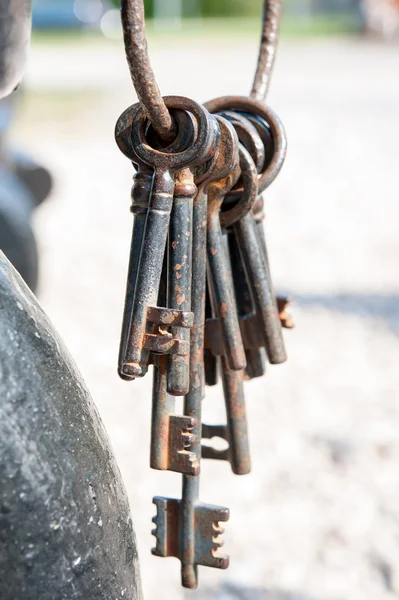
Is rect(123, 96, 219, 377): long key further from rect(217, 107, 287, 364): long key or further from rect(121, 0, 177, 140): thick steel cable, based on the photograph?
rect(217, 107, 287, 364): long key

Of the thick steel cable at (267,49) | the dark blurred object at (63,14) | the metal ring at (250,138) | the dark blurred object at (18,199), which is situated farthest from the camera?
the dark blurred object at (63,14)

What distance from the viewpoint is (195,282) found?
2.58 feet

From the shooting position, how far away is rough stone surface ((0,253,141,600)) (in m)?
0.63

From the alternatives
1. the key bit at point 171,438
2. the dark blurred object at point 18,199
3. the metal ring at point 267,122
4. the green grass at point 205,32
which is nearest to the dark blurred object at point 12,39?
the metal ring at point 267,122

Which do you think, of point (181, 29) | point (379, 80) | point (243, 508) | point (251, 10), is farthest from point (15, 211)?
point (251, 10)

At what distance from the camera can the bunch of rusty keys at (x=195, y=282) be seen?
734mm

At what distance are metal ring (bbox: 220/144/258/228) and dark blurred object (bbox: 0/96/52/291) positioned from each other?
5.50ft

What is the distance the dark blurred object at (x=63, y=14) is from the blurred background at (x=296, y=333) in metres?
9.56

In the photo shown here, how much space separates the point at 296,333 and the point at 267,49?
2388 millimetres

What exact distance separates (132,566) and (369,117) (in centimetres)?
776

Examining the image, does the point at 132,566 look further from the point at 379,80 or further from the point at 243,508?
the point at 379,80

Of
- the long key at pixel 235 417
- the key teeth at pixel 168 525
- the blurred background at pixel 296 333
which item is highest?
the long key at pixel 235 417

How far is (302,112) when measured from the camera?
8234 mm

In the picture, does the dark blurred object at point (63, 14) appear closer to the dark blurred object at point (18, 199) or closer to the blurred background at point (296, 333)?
the blurred background at point (296, 333)
